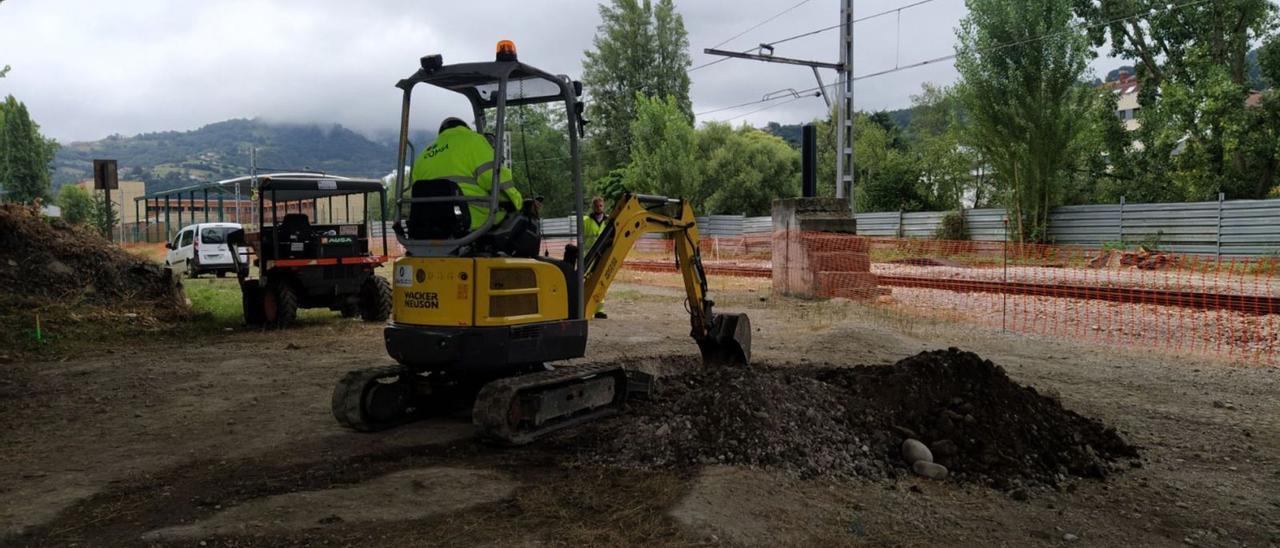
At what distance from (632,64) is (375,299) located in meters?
40.2

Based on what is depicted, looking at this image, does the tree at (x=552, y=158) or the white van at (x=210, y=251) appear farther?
the tree at (x=552, y=158)

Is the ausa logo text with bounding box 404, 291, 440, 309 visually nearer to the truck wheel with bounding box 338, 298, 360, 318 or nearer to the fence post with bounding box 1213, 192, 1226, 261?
the truck wheel with bounding box 338, 298, 360, 318

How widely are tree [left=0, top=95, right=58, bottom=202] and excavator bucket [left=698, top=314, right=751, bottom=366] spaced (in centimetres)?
7203

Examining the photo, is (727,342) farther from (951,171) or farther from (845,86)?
(951,171)

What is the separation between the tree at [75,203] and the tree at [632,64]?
50176 mm

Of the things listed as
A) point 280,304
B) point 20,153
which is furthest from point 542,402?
point 20,153

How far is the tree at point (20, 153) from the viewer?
209 ft

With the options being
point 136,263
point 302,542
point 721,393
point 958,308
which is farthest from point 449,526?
point 136,263

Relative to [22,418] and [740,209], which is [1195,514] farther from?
[740,209]

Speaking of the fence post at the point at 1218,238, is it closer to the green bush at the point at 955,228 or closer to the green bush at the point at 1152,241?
the green bush at the point at 1152,241

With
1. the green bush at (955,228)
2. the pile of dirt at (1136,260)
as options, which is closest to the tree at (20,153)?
the green bush at (955,228)

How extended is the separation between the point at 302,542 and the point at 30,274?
12.2m

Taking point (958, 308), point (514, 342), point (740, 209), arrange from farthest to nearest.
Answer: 1. point (740, 209)
2. point (958, 308)
3. point (514, 342)

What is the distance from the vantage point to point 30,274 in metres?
13.3
